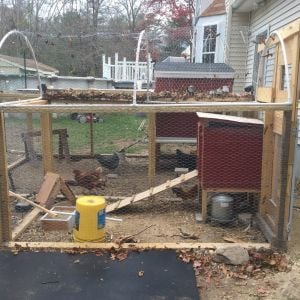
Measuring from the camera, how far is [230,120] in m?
4.62

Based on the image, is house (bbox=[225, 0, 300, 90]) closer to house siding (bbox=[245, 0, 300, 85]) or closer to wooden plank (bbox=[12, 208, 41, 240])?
house siding (bbox=[245, 0, 300, 85])

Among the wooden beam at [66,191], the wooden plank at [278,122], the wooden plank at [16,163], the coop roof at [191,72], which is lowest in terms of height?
the wooden plank at [16,163]

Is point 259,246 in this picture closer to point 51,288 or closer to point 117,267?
point 117,267

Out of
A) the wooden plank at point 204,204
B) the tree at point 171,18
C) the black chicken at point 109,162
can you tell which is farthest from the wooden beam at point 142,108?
the tree at point 171,18

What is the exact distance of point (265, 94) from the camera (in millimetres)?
4750

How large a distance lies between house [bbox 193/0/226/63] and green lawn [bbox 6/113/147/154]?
354 cm

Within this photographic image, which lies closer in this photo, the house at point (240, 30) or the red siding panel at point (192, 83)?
the red siding panel at point (192, 83)

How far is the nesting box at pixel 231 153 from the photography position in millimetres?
4664

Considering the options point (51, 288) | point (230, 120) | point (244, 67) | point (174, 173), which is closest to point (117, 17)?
point (244, 67)

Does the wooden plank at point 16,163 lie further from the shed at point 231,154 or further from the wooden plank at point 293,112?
the wooden plank at point 293,112

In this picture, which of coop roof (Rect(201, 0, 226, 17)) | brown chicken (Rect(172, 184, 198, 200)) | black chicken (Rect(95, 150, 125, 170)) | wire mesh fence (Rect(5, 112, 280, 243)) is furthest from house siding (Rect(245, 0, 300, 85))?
black chicken (Rect(95, 150, 125, 170))

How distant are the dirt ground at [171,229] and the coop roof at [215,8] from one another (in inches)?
307

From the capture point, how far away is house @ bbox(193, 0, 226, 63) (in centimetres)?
1279

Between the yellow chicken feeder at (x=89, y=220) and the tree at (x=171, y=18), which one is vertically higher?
the tree at (x=171, y=18)
